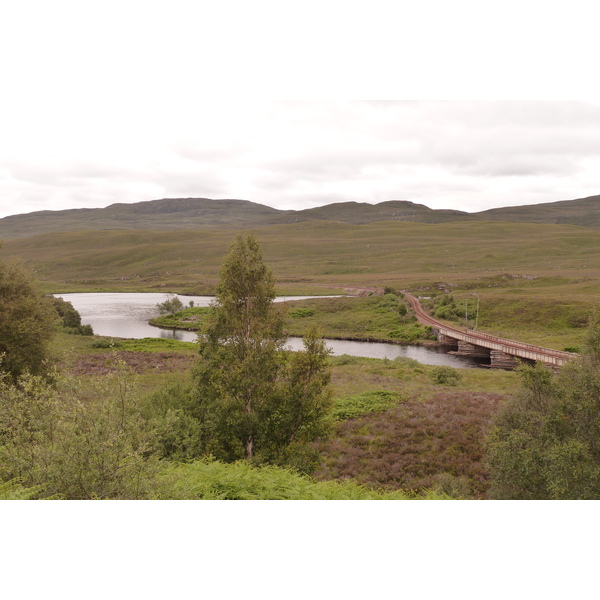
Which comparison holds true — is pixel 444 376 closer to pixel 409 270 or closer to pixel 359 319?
pixel 359 319

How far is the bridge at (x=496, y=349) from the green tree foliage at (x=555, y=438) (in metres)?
28.1

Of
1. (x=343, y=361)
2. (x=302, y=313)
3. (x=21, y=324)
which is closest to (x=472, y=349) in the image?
(x=343, y=361)

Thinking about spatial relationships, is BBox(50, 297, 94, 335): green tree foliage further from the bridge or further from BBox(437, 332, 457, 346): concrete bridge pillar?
the bridge

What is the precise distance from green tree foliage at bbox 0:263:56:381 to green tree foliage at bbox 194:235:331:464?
33.8 ft

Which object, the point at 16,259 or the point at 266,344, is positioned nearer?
the point at 266,344

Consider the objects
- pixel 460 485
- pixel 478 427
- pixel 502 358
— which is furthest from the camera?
pixel 502 358

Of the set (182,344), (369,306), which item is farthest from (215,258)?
(182,344)

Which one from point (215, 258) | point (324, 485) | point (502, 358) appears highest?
point (215, 258)

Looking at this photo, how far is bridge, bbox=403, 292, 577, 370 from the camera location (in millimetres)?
39312

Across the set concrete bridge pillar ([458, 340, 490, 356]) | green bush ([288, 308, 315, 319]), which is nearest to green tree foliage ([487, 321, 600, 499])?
concrete bridge pillar ([458, 340, 490, 356])

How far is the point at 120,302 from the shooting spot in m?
99.1

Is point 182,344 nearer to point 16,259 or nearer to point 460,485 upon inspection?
point 16,259

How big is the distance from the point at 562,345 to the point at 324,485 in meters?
53.4

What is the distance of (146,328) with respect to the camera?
72.1 metres
